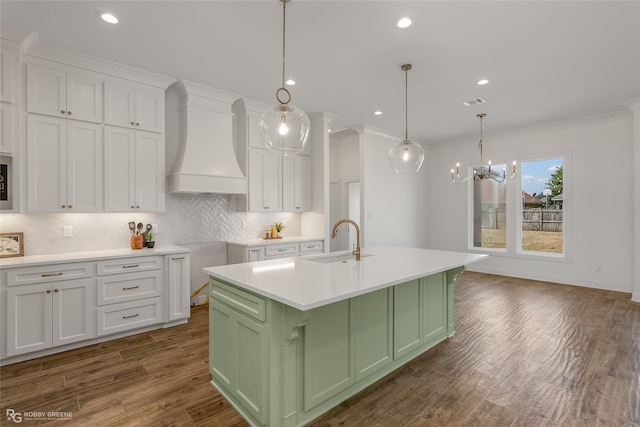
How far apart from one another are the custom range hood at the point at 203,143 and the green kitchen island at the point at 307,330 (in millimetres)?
1916

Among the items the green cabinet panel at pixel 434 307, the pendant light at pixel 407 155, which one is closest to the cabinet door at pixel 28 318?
the green cabinet panel at pixel 434 307

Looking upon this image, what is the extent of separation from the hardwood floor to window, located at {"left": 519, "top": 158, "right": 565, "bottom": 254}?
2.55 m

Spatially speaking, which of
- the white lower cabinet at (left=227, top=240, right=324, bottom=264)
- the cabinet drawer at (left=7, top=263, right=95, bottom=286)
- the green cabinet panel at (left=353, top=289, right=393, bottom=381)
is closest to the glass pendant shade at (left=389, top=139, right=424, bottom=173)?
the green cabinet panel at (left=353, top=289, right=393, bottom=381)

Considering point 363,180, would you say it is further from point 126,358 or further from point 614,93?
point 126,358

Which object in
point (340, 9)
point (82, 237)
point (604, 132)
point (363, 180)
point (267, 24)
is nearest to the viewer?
point (340, 9)

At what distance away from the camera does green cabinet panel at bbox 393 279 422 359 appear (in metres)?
2.59

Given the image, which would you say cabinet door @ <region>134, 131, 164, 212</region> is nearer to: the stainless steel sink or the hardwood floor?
the hardwood floor

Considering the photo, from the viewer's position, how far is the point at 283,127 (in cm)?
236

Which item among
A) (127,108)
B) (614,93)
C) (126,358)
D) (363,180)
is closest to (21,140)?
(127,108)

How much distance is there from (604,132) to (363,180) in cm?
411

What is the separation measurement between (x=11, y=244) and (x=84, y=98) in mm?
1626

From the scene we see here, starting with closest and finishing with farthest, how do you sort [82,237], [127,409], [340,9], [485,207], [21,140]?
[127,409] < [340,9] < [21,140] < [82,237] < [485,207]

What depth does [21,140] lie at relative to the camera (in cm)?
293

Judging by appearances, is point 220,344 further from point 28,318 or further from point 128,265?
point 28,318
